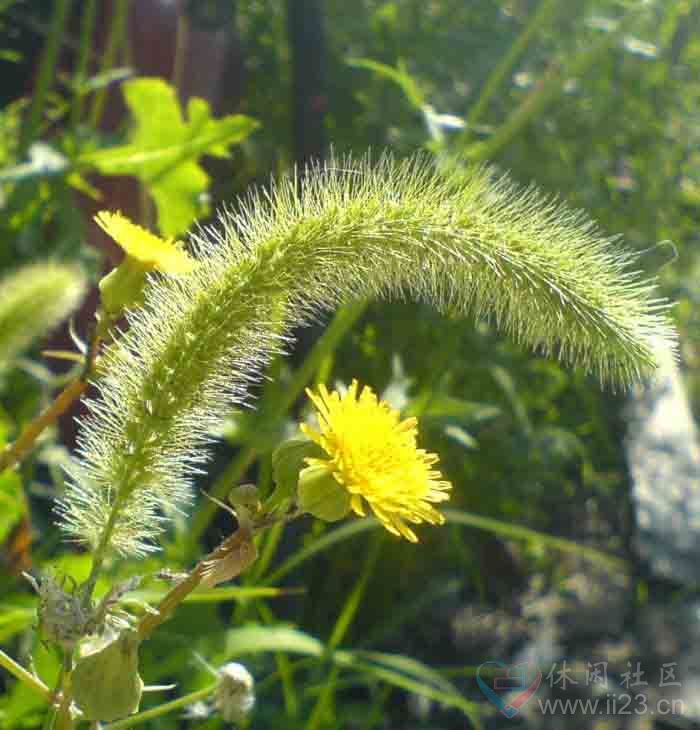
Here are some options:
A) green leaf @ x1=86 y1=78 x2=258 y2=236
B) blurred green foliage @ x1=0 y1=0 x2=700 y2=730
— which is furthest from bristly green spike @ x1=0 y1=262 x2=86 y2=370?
green leaf @ x1=86 y1=78 x2=258 y2=236

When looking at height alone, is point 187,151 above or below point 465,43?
below

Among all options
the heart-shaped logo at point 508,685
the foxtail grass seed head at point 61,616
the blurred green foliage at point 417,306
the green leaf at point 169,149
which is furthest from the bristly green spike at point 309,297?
the heart-shaped logo at point 508,685

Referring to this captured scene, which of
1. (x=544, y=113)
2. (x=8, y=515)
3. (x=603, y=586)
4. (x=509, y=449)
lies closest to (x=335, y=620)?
(x=509, y=449)

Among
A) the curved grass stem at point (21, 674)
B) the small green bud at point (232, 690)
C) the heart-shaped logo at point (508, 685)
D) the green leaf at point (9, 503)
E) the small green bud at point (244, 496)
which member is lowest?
the heart-shaped logo at point (508, 685)

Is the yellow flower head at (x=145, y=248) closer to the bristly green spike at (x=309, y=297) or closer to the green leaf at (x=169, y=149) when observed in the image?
the bristly green spike at (x=309, y=297)

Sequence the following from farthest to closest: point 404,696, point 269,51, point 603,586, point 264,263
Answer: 1. point 603,586
2. point 269,51
3. point 404,696
4. point 264,263

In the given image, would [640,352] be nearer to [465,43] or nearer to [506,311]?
[506,311]

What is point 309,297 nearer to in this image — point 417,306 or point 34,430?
point 34,430
